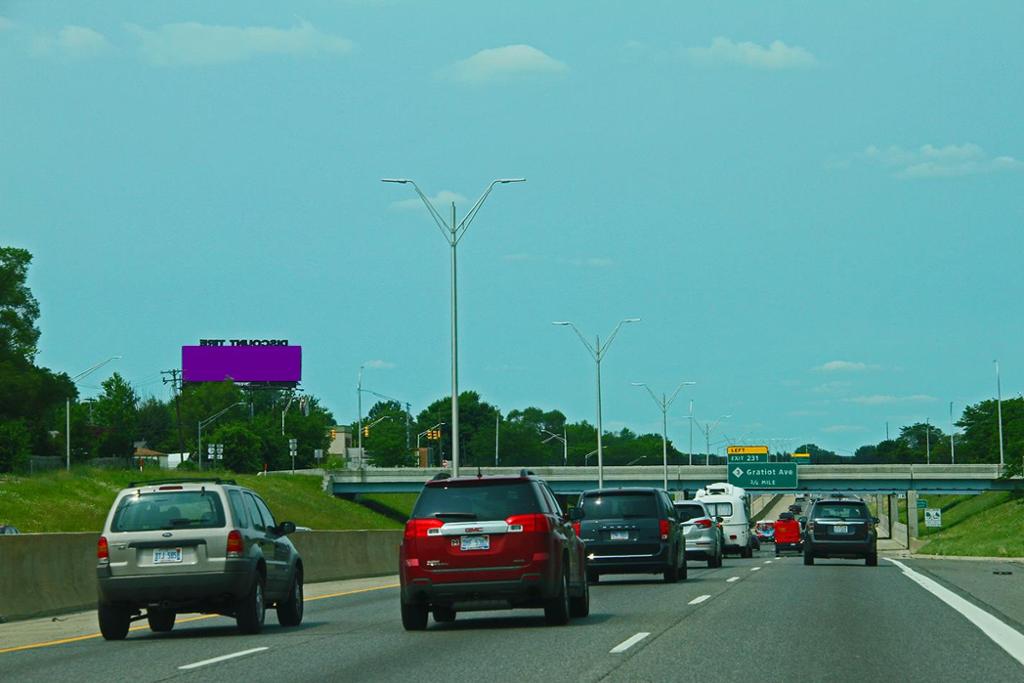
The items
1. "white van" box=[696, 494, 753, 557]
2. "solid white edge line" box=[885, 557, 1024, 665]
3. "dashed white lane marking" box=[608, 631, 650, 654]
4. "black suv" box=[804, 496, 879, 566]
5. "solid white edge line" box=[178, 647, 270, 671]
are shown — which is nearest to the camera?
"solid white edge line" box=[178, 647, 270, 671]

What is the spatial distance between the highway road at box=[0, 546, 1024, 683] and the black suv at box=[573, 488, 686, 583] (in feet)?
11.2

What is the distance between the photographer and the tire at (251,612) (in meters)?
18.2

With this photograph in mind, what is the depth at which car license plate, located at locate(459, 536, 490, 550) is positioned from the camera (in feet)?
58.4

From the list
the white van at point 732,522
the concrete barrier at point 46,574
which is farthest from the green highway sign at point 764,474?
the concrete barrier at point 46,574

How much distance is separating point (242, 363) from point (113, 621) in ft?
511

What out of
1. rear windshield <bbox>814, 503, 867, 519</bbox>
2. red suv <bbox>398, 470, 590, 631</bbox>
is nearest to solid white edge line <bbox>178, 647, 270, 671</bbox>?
red suv <bbox>398, 470, 590, 631</bbox>

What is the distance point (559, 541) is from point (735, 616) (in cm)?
261

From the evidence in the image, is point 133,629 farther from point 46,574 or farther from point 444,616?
point 444,616

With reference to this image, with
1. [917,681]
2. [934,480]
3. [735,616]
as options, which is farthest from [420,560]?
[934,480]

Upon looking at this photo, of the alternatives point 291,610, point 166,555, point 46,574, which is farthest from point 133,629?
point 166,555

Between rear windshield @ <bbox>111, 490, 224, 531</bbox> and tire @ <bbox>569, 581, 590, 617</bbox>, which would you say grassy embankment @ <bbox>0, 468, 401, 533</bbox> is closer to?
rear windshield @ <bbox>111, 490, 224, 531</bbox>

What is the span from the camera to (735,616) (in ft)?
63.5

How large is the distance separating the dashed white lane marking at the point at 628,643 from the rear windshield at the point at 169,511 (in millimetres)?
4916

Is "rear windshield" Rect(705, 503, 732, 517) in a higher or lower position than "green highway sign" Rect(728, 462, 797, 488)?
lower
